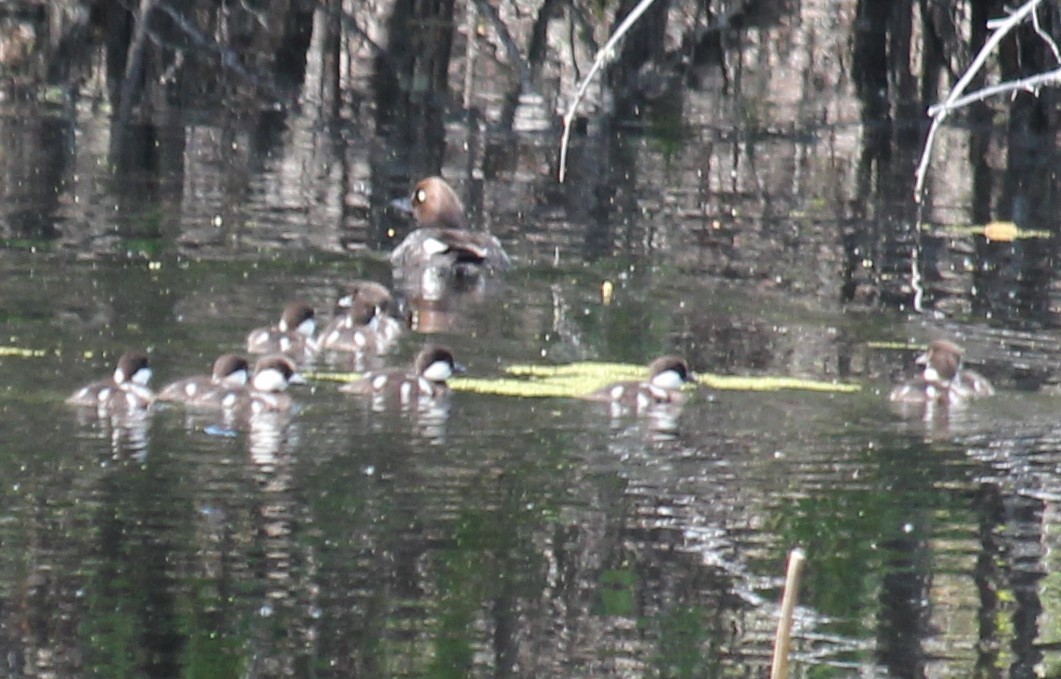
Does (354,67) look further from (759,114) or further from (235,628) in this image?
(235,628)

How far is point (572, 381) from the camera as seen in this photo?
32.2 feet

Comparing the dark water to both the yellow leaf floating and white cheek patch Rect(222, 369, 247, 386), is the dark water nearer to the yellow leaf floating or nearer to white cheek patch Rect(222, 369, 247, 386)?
the yellow leaf floating

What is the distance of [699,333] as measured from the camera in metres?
11.1

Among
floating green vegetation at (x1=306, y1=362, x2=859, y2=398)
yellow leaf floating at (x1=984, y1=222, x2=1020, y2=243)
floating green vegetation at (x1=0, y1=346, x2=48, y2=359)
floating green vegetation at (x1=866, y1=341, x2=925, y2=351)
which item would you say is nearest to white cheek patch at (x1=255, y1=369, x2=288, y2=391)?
floating green vegetation at (x1=306, y1=362, x2=859, y2=398)

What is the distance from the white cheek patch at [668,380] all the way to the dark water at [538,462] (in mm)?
137

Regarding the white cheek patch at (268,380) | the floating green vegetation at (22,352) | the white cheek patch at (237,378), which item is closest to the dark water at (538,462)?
the floating green vegetation at (22,352)

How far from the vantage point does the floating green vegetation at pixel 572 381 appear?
31.5 ft

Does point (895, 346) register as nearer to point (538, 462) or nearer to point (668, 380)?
point (668, 380)

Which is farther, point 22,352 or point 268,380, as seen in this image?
point 22,352

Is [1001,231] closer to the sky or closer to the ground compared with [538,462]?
closer to the sky

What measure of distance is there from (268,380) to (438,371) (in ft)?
2.53

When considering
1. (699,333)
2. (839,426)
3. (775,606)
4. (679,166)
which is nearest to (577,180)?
(679,166)

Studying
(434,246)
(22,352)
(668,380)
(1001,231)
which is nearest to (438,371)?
(668,380)

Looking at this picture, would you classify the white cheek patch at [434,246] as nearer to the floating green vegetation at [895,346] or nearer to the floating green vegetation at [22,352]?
the floating green vegetation at [895,346]
